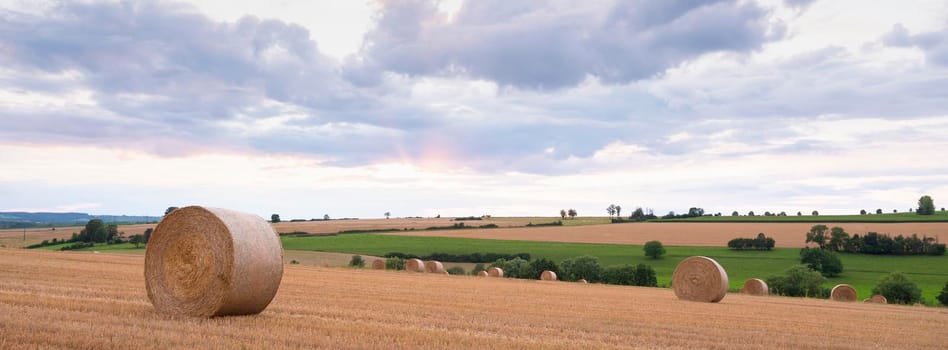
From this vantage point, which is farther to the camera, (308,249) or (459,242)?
(459,242)

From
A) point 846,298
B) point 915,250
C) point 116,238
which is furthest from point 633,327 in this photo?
point 116,238

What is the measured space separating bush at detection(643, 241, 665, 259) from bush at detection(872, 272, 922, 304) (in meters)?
27.7

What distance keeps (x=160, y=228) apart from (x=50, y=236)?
75590 millimetres

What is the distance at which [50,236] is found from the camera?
7831cm

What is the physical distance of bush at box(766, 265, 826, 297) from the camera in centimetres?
3872

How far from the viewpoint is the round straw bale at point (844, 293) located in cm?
3334

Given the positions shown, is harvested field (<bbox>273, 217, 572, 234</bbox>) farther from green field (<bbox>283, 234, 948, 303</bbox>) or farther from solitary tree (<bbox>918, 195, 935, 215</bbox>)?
solitary tree (<bbox>918, 195, 935, 215</bbox>)

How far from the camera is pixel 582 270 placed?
44.8m

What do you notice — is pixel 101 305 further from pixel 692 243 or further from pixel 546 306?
pixel 692 243

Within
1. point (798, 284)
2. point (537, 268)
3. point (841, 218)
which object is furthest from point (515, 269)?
point (841, 218)

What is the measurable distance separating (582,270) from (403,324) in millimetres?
33759

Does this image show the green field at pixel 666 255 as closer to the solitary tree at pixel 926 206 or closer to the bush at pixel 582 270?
the bush at pixel 582 270

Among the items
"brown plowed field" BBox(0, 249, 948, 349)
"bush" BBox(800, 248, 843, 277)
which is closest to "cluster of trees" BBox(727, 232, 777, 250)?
"bush" BBox(800, 248, 843, 277)

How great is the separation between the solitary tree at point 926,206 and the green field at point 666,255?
3265 centimetres
